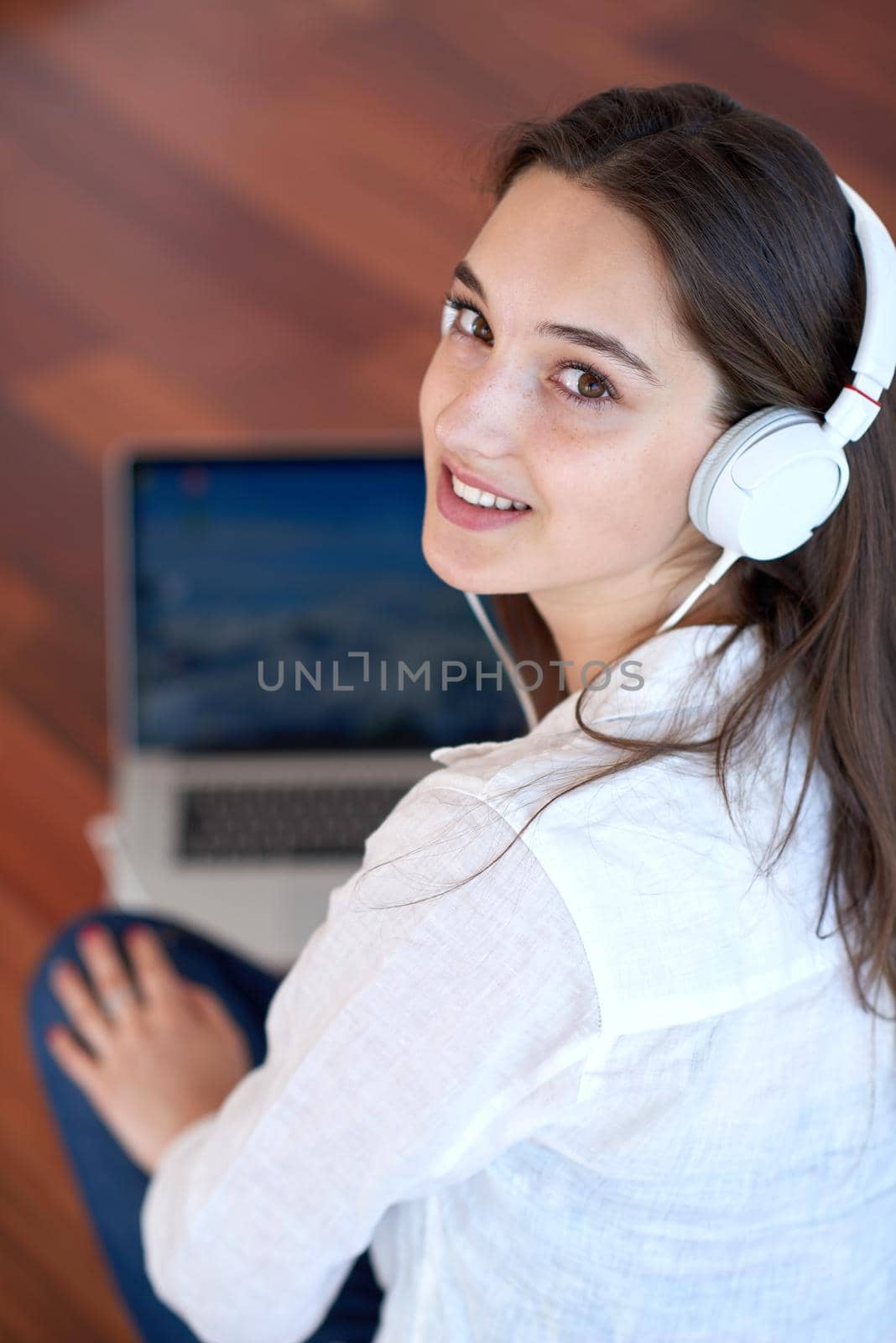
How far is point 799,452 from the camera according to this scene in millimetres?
759

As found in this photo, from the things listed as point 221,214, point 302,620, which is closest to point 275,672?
point 302,620

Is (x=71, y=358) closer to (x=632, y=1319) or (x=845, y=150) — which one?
(x=845, y=150)

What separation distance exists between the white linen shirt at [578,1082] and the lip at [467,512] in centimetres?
12

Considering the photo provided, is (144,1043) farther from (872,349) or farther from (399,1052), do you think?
(872,349)

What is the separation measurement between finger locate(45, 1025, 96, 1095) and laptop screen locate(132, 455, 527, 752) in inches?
14.0

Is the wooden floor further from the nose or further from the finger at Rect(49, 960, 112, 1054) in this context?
the nose

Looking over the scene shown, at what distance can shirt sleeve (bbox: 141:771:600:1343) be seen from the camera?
28.0 inches

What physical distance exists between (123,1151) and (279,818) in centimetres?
40

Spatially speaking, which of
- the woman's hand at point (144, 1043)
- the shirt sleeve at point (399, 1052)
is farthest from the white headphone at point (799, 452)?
the woman's hand at point (144, 1043)

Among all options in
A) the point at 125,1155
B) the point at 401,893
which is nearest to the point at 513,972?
the point at 401,893

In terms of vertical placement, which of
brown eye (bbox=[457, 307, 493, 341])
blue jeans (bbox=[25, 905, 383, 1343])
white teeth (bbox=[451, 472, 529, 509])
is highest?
brown eye (bbox=[457, 307, 493, 341])

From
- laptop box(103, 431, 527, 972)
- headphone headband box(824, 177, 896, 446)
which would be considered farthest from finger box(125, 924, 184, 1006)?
headphone headband box(824, 177, 896, 446)

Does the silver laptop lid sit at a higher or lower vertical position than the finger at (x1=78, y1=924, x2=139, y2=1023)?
higher

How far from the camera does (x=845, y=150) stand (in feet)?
7.54
